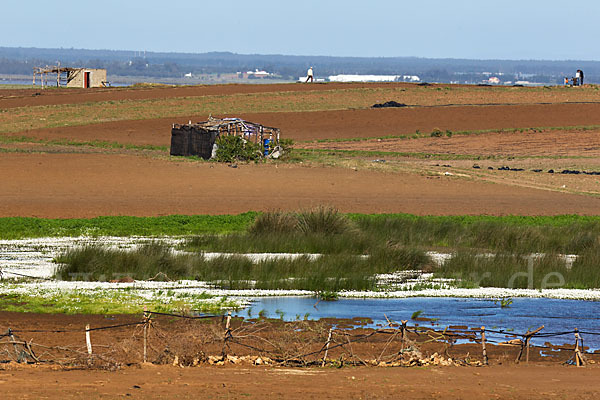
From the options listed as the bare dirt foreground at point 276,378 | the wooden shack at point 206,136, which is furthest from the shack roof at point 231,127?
the bare dirt foreground at point 276,378

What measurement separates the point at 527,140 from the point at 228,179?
1112 inches

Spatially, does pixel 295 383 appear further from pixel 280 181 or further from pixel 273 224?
pixel 280 181

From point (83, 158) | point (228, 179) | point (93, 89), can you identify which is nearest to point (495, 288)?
point (228, 179)

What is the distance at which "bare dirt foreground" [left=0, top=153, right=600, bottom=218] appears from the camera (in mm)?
33906

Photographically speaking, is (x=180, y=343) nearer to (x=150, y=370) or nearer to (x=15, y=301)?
(x=150, y=370)

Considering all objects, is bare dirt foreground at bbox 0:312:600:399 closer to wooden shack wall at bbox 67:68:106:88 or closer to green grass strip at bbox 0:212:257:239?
green grass strip at bbox 0:212:257:239

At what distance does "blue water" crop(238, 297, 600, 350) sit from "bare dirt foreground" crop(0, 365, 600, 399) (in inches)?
153

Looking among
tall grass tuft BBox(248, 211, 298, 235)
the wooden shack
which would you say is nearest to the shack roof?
the wooden shack

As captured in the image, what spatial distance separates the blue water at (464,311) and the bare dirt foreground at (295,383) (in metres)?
3.89

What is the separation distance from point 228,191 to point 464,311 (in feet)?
65.2

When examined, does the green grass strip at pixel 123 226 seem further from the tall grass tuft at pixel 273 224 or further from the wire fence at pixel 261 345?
the wire fence at pixel 261 345

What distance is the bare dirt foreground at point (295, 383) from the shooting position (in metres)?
11.9

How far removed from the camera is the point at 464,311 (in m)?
19.2

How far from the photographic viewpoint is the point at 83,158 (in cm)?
4641
